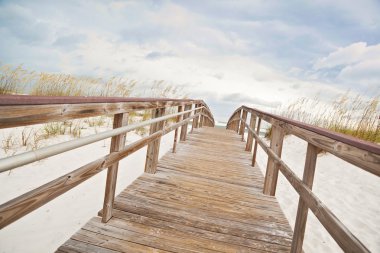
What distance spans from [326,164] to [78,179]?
22.9ft

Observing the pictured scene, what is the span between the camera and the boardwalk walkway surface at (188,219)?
192 cm

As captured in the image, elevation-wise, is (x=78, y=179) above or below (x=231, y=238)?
above

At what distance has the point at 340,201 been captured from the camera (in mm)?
4695

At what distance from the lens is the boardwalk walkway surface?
6.29ft

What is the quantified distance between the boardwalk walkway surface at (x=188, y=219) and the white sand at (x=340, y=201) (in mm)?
1038

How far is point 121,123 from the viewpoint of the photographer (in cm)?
204

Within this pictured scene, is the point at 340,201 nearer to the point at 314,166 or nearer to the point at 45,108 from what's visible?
the point at 314,166

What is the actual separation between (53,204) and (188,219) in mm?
2233

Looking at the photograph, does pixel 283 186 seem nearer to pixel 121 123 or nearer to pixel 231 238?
pixel 231 238

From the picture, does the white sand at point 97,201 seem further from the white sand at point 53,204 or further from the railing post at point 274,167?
the railing post at point 274,167

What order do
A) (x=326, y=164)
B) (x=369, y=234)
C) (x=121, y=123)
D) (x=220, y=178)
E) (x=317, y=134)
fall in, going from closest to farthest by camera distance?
(x=317, y=134), (x=121, y=123), (x=369, y=234), (x=220, y=178), (x=326, y=164)

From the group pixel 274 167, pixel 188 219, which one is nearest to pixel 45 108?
pixel 188 219

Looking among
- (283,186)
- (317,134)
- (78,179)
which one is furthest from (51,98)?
(283,186)

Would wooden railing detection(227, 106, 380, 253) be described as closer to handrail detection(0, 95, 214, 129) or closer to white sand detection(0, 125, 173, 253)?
handrail detection(0, 95, 214, 129)
